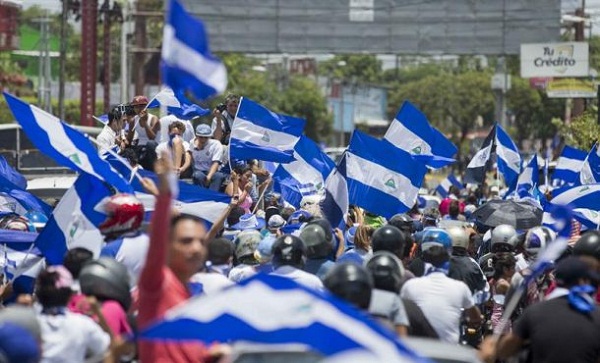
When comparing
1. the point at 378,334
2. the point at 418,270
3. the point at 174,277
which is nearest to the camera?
the point at 378,334

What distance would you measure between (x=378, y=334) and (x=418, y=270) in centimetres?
534

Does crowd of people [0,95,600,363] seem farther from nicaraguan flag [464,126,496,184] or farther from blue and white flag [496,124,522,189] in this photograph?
blue and white flag [496,124,522,189]

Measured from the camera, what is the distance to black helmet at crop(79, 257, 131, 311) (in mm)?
9141

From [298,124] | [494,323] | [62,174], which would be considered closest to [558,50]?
[62,174]

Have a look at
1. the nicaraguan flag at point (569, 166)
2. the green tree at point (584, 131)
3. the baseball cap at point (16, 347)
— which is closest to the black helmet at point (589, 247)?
the baseball cap at point (16, 347)

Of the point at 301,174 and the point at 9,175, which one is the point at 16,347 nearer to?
the point at 9,175

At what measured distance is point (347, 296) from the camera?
29.1ft

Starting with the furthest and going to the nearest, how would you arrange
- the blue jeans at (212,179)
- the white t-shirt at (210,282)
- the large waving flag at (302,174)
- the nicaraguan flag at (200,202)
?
the large waving flag at (302,174), the blue jeans at (212,179), the nicaraguan flag at (200,202), the white t-shirt at (210,282)

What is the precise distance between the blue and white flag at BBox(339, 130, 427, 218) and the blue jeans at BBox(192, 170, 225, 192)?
2.03 meters

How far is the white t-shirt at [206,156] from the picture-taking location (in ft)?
62.0

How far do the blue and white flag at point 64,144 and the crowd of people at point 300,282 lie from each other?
486mm

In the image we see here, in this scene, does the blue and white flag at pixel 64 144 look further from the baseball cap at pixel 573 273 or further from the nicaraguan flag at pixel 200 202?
the baseball cap at pixel 573 273

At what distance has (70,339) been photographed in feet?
27.8

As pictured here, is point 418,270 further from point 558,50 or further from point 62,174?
point 558,50
